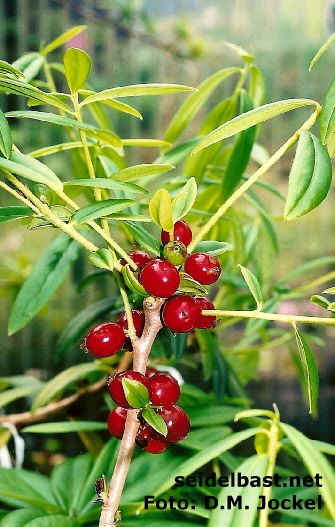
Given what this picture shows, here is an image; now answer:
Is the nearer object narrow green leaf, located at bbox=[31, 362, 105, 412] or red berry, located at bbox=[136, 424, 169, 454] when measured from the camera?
red berry, located at bbox=[136, 424, 169, 454]

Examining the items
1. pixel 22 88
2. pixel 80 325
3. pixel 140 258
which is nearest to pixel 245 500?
pixel 140 258

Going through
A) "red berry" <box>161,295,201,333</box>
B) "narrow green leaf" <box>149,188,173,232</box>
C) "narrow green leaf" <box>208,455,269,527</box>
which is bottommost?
"narrow green leaf" <box>208,455,269,527</box>

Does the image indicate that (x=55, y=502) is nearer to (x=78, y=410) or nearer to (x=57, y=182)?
(x=78, y=410)

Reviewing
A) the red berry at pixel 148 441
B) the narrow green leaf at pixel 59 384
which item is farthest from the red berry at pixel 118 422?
the narrow green leaf at pixel 59 384

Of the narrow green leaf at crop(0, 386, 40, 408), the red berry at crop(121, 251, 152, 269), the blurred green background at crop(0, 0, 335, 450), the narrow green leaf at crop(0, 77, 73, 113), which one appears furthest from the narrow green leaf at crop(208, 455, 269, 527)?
the blurred green background at crop(0, 0, 335, 450)

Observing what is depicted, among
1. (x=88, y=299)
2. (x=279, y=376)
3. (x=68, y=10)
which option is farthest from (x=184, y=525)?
(x=68, y=10)

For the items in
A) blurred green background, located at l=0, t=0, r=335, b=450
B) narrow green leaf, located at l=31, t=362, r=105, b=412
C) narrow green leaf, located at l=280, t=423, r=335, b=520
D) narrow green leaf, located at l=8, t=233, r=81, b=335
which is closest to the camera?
narrow green leaf, located at l=280, t=423, r=335, b=520

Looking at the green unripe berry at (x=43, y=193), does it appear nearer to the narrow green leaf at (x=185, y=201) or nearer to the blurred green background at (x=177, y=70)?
the narrow green leaf at (x=185, y=201)

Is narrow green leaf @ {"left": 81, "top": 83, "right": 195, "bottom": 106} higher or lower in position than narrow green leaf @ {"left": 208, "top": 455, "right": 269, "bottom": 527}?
higher

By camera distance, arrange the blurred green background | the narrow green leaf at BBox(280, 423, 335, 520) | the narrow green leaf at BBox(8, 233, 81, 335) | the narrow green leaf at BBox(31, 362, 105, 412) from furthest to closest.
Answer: the blurred green background < the narrow green leaf at BBox(31, 362, 105, 412) < the narrow green leaf at BBox(8, 233, 81, 335) < the narrow green leaf at BBox(280, 423, 335, 520)

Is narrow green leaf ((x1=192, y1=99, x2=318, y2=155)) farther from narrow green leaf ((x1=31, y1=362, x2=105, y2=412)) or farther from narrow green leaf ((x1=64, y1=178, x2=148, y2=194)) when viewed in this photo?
narrow green leaf ((x1=31, y1=362, x2=105, y2=412))
